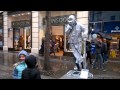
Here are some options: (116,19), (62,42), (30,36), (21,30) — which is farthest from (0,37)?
(116,19)

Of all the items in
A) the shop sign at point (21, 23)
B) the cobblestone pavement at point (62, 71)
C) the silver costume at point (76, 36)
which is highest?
the shop sign at point (21, 23)

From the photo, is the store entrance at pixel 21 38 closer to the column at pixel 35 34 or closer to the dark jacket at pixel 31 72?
the column at pixel 35 34

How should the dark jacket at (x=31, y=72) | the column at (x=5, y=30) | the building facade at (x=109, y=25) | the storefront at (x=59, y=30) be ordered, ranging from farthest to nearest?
1. the column at (x=5, y=30)
2. the storefront at (x=59, y=30)
3. the building facade at (x=109, y=25)
4. the dark jacket at (x=31, y=72)

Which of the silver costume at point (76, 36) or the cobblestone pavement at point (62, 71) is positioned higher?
the silver costume at point (76, 36)

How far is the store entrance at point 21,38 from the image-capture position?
23100mm

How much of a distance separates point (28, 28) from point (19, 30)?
2324 mm

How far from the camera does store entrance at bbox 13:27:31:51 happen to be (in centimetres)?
2310

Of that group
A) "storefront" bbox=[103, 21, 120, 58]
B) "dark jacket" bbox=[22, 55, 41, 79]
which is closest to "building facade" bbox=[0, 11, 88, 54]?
"storefront" bbox=[103, 21, 120, 58]

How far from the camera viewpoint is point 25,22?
23328 mm

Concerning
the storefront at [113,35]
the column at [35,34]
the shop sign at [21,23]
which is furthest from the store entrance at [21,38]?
the storefront at [113,35]

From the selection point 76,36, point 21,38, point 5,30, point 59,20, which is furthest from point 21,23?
point 76,36

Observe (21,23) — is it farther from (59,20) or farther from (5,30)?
(59,20)

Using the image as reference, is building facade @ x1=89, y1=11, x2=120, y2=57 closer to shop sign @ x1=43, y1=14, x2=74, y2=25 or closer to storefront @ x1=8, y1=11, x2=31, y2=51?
shop sign @ x1=43, y1=14, x2=74, y2=25

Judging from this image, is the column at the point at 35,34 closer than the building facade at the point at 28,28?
No
